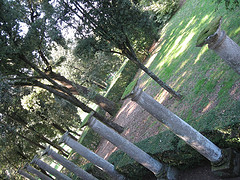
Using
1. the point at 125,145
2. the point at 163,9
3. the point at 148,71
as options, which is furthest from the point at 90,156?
the point at 163,9

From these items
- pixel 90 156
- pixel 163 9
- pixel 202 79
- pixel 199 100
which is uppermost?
pixel 163 9

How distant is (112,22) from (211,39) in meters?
5.63

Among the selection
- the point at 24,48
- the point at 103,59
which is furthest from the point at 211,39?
the point at 103,59

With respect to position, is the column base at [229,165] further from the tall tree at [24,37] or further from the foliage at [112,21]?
the tall tree at [24,37]

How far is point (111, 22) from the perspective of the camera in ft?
32.5

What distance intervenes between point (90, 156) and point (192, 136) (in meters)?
4.50

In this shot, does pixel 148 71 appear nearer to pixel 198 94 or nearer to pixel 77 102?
pixel 198 94

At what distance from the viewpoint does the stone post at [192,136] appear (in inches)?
225

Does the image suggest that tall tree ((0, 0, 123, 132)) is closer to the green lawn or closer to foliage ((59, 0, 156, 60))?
foliage ((59, 0, 156, 60))

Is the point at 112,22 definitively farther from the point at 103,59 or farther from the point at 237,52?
the point at 103,59

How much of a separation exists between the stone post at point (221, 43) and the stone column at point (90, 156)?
5847 mm

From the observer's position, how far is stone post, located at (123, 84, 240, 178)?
5718mm

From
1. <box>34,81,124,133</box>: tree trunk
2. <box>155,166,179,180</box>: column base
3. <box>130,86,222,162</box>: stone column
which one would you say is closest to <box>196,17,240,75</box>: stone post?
<box>130,86,222,162</box>: stone column

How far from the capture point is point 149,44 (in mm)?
24422
